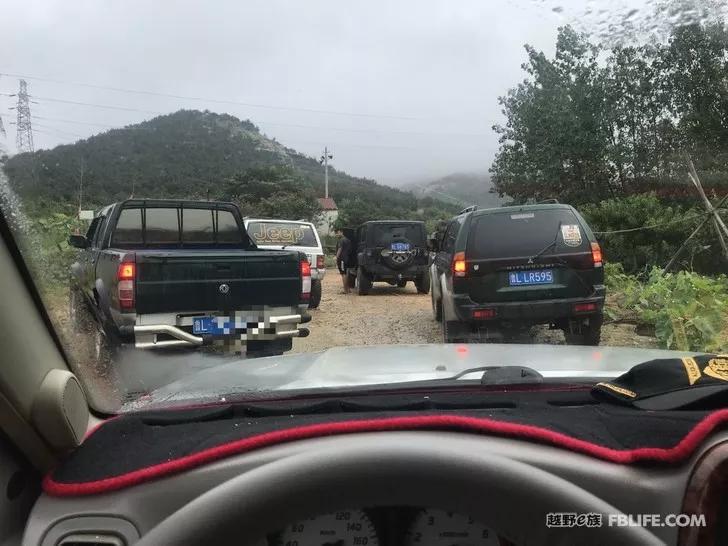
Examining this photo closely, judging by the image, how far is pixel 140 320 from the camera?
190 inches

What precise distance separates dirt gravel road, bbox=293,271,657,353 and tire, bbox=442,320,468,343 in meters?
0.10

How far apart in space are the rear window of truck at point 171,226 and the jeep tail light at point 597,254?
3.02 m

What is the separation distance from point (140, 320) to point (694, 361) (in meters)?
3.82

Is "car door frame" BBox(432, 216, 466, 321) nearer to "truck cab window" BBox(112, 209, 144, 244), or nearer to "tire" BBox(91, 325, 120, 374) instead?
"truck cab window" BBox(112, 209, 144, 244)

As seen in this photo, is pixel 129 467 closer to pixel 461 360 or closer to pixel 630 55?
pixel 461 360

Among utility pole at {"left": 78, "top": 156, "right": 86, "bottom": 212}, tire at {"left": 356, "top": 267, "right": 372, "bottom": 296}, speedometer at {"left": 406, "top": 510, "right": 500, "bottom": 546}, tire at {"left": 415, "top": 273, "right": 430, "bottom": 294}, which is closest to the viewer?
speedometer at {"left": 406, "top": 510, "right": 500, "bottom": 546}

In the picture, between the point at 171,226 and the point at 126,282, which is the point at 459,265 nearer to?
the point at 171,226

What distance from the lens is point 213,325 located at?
484 cm

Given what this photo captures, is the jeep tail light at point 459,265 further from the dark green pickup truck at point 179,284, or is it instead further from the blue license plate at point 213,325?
the blue license plate at point 213,325

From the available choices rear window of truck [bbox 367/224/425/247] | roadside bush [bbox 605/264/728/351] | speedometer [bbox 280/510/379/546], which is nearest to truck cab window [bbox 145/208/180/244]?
rear window of truck [bbox 367/224/425/247]

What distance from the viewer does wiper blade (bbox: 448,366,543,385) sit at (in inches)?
90.2

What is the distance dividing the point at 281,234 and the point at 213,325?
7.97 ft

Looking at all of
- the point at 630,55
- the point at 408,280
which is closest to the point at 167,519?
the point at 630,55

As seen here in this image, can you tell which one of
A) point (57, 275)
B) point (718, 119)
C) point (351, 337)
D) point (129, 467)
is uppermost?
point (718, 119)
